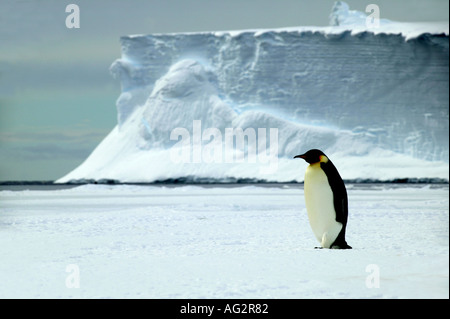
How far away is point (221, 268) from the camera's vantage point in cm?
314

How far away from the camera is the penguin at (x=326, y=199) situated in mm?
4055

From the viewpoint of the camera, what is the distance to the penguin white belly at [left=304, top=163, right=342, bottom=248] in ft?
13.4

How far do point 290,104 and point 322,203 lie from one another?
19.8 metres

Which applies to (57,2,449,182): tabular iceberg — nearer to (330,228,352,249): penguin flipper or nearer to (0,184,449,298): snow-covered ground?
(0,184,449,298): snow-covered ground

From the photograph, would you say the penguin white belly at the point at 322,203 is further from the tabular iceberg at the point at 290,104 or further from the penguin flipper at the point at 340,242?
the tabular iceberg at the point at 290,104

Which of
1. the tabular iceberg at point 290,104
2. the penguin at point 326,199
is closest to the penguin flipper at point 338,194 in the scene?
the penguin at point 326,199

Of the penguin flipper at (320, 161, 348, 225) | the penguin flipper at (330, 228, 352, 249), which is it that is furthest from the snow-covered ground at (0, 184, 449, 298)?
the penguin flipper at (320, 161, 348, 225)

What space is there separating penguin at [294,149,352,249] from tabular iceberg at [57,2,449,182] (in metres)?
17.0

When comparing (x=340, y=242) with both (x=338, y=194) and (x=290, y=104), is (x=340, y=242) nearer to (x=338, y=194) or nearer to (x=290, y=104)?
(x=338, y=194)

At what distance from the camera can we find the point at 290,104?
23656 millimetres

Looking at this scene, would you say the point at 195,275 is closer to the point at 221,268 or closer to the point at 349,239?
the point at 221,268

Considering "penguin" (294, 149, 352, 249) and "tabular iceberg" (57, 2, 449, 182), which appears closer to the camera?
"penguin" (294, 149, 352, 249)

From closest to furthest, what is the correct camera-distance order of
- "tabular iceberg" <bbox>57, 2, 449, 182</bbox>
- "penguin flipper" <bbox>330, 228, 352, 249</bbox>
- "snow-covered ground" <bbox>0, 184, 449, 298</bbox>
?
"snow-covered ground" <bbox>0, 184, 449, 298</bbox>
"penguin flipper" <bbox>330, 228, 352, 249</bbox>
"tabular iceberg" <bbox>57, 2, 449, 182</bbox>
